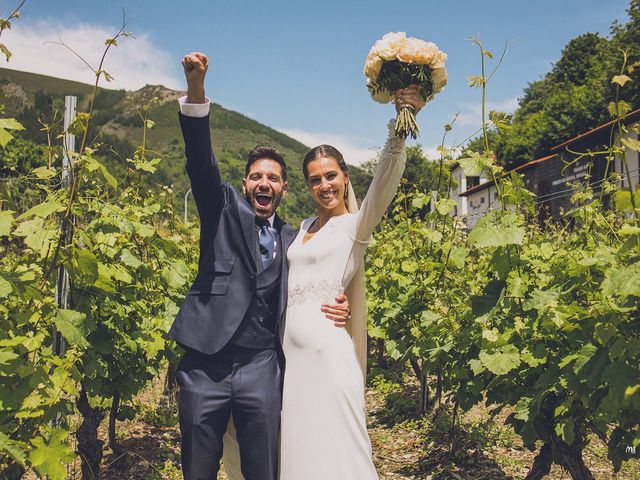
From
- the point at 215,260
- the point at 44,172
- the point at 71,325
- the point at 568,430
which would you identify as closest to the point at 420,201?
the point at 568,430

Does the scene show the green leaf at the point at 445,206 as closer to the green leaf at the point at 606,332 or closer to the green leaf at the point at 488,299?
the green leaf at the point at 488,299

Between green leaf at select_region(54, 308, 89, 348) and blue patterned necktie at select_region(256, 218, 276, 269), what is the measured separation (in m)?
0.74

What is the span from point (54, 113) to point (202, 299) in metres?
1.24

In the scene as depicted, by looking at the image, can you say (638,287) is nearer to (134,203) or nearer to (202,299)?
(202,299)

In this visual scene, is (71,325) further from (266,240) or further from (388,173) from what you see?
(388,173)

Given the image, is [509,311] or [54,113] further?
[509,311]

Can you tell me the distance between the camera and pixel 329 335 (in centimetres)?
228

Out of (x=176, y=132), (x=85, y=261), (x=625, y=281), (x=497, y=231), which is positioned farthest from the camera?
(x=176, y=132)

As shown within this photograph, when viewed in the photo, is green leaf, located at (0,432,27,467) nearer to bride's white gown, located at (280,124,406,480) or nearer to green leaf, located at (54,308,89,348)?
green leaf, located at (54,308,89,348)

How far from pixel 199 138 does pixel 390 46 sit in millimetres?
794

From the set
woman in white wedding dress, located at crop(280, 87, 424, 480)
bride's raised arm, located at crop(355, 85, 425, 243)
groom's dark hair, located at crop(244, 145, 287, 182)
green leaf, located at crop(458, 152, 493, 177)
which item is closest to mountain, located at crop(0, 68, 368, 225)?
green leaf, located at crop(458, 152, 493, 177)

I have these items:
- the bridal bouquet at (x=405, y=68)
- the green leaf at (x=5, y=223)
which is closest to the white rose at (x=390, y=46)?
the bridal bouquet at (x=405, y=68)

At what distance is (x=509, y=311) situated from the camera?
301cm

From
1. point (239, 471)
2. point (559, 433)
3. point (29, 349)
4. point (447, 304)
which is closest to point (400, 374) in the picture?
point (447, 304)
